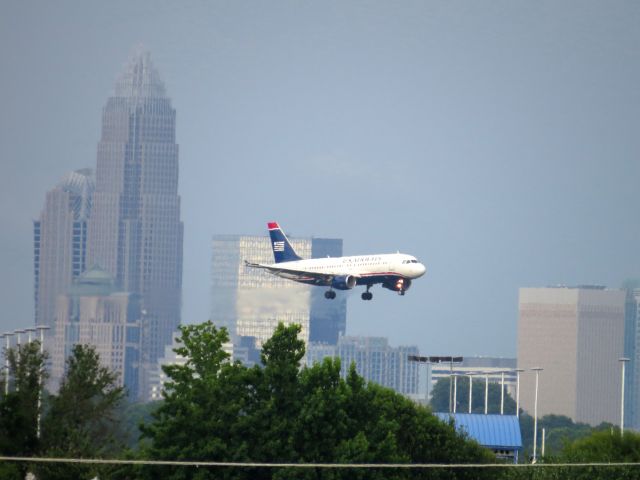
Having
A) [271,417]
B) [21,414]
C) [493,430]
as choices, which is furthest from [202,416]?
[493,430]

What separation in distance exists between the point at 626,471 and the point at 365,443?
83.6ft

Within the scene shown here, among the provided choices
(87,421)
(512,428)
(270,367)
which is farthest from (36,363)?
(512,428)

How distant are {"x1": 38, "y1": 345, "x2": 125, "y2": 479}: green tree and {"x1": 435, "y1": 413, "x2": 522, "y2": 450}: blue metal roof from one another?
44.9m

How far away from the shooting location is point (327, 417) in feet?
464

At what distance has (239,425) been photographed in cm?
13950

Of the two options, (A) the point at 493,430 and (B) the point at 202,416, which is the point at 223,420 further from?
(A) the point at 493,430

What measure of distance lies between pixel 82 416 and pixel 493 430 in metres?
56.5

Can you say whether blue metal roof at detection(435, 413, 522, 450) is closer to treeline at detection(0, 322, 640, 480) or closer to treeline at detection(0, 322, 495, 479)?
treeline at detection(0, 322, 640, 480)

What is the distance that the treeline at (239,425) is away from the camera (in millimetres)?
134875

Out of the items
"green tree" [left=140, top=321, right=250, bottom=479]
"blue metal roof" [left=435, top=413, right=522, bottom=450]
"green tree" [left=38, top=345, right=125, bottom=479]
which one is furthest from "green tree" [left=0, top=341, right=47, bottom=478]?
"blue metal roof" [left=435, top=413, right=522, bottom=450]

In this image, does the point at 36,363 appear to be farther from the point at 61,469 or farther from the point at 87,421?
the point at 61,469

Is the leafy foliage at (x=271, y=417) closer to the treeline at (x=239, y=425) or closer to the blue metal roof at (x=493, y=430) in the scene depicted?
the treeline at (x=239, y=425)

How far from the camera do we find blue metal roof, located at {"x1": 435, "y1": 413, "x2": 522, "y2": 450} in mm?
188125

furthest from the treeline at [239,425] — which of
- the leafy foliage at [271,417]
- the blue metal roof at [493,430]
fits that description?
the blue metal roof at [493,430]
